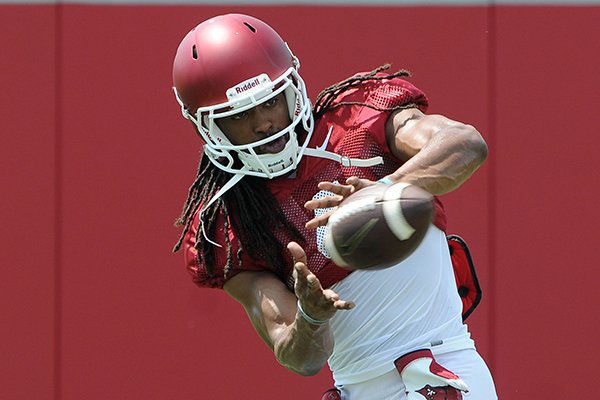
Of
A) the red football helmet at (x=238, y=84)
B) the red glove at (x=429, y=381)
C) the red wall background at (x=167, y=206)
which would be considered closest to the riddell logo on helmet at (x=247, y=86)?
the red football helmet at (x=238, y=84)

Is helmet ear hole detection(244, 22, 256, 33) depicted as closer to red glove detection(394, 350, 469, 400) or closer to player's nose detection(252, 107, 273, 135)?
player's nose detection(252, 107, 273, 135)

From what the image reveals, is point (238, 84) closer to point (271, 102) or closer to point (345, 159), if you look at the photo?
point (271, 102)

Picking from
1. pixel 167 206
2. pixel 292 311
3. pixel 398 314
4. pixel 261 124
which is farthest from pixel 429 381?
pixel 167 206

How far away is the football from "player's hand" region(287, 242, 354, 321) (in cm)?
6

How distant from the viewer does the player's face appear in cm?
214

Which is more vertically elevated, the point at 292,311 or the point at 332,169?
the point at 332,169

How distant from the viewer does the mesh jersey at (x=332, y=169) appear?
216 centimetres

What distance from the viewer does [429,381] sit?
2.08 metres

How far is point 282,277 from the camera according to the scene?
2254 mm

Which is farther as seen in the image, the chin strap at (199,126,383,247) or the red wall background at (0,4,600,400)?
the red wall background at (0,4,600,400)

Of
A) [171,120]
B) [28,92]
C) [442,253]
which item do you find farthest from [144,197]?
[442,253]

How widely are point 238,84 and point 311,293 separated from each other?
439mm

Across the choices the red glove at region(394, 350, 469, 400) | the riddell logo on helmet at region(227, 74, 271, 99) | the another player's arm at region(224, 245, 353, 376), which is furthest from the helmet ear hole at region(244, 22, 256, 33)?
the red glove at region(394, 350, 469, 400)

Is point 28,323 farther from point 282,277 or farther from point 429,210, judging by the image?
point 429,210
